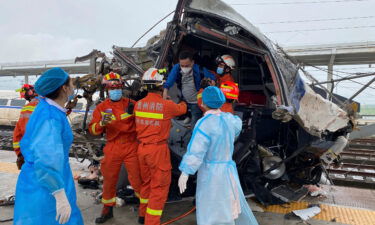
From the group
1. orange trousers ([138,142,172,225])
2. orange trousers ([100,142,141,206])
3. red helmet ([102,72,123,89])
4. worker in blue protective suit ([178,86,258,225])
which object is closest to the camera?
worker in blue protective suit ([178,86,258,225])

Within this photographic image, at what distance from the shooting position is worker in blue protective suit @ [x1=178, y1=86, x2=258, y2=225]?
10.1 ft

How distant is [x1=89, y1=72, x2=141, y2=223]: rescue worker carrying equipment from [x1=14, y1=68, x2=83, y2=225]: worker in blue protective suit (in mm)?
1474

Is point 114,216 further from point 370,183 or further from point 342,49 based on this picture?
point 342,49

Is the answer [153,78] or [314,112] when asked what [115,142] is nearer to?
[153,78]

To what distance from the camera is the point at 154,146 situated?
370cm

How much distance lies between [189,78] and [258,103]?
198 centimetres

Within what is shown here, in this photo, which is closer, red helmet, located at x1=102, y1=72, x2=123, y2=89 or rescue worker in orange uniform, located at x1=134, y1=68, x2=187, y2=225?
rescue worker in orange uniform, located at x1=134, y1=68, x2=187, y2=225

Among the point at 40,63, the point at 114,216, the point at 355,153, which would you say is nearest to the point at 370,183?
the point at 355,153

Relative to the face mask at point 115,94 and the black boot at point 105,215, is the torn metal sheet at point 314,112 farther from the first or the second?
the black boot at point 105,215

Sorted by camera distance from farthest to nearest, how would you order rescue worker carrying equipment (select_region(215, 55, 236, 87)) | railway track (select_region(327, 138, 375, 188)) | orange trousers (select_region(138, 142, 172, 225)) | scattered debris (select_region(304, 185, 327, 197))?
railway track (select_region(327, 138, 375, 188)) → scattered debris (select_region(304, 185, 327, 197)) → rescue worker carrying equipment (select_region(215, 55, 236, 87)) → orange trousers (select_region(138, 142, 172, 225))

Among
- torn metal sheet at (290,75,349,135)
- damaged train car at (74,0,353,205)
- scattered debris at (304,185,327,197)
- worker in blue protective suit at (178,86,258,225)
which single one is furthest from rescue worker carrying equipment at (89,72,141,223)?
scattered debris at (304,185,327,197)

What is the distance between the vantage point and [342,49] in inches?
733

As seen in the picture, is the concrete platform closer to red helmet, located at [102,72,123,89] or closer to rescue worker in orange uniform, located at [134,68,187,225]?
rescue worker in orange uniform, located at [134,68,187,225]

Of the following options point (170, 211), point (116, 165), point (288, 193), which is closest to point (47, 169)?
point (116, 165)
